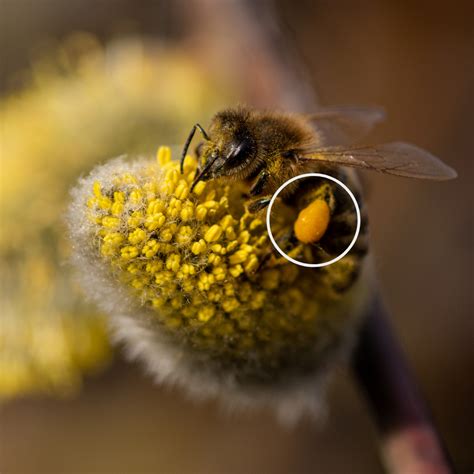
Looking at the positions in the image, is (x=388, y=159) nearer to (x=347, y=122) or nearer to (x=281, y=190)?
(x=281, y=190)

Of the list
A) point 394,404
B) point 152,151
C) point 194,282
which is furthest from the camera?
point 152,151

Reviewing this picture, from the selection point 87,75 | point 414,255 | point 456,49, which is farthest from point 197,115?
point 456,49

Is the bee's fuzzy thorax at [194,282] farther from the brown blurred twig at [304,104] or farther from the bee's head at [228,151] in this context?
the brown blurred twig at [304,104]

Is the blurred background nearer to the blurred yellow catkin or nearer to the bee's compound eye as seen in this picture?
the blurred yellow catkin

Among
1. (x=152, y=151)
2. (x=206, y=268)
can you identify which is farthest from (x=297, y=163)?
(x=152, y=151)

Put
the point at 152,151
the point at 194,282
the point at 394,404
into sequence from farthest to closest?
the point at 152,151
the point at 394,404
the point at 194,282

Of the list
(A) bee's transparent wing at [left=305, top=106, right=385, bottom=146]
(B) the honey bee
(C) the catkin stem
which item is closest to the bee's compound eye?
(B) the honey bee
